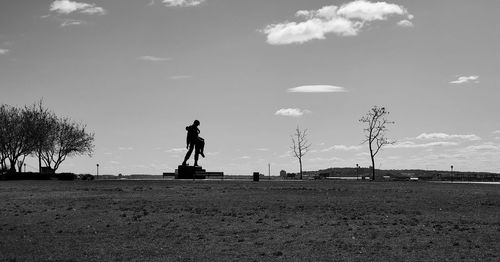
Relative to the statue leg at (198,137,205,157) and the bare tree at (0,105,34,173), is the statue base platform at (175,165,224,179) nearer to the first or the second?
the statue leg at (198,137,205,157)

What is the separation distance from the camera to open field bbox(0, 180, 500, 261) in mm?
13859

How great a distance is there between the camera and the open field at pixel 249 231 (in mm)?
13859

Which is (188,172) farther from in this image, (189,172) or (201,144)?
(201,144)

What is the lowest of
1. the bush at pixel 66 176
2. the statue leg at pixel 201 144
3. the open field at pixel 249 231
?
the open field at pixel 249 231

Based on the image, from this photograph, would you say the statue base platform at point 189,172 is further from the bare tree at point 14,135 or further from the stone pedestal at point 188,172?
the bare tree at point 14,135

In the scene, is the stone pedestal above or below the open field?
above

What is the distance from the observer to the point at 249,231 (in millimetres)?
17359

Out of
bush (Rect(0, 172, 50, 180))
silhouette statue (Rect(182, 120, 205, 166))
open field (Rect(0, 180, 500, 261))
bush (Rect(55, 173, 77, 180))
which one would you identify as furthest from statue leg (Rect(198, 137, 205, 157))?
open field (Rect(0, 180, 500, 261))

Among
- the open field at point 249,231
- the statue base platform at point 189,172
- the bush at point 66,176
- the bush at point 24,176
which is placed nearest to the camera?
the open field at point 249,231

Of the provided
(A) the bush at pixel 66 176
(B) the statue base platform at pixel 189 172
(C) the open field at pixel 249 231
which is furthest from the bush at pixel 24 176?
(C) the open field at pixel 249 231

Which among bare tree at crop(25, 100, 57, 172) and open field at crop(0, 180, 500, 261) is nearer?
open field at crop(0, 180, 500, 261)

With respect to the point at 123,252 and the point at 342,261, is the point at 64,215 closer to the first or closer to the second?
the point at 123,252

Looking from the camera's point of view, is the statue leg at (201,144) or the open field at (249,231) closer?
the open field at (249,231)

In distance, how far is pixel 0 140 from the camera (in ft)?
256
